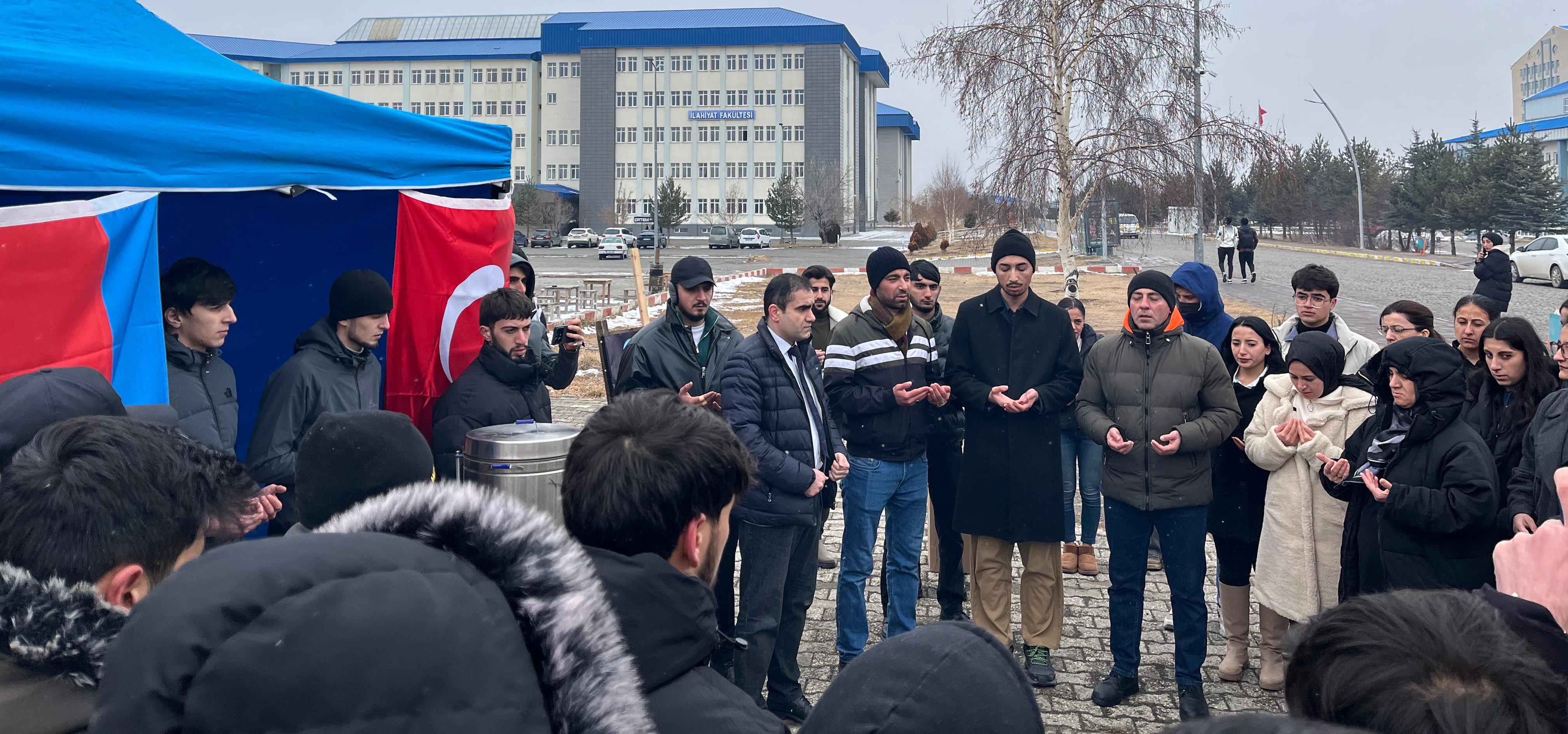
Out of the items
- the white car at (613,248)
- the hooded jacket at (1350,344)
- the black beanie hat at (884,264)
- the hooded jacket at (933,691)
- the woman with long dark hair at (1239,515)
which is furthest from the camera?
the white car at (613,248)

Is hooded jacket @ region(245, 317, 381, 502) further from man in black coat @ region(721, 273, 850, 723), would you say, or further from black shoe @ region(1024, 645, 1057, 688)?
black shoe @ region(1024, 645, 1057, 688)

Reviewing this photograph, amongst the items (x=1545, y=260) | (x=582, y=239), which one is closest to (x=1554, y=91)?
(x=1545, y=260)

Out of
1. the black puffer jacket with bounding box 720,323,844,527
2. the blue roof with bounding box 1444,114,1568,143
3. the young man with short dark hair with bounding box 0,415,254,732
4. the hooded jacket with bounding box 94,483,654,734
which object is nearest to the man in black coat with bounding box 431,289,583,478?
the black puffer jacket with bounding box 720,323,844,527

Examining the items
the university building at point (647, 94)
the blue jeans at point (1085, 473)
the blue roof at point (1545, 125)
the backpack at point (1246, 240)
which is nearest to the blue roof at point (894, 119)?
the university building at point (647, 94)

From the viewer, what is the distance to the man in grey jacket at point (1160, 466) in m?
4.77

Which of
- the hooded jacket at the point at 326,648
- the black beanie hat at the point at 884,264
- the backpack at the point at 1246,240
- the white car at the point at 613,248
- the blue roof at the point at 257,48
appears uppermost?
the blue roof at the point at 257,48

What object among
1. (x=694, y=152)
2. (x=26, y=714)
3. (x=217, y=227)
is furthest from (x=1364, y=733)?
(x=694, y=152)

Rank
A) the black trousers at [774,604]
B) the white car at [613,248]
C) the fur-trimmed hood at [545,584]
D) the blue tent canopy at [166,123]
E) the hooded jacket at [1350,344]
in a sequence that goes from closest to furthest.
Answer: the fur-trimmed hood at [545,584], the blue tent canopy at [166,123], the black trousers at [774,604], the hooded jacket at [1350,344], the white car at [613,248]

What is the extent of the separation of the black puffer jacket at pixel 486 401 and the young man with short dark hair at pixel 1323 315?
3.86 m

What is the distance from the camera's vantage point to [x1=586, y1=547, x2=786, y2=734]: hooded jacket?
168 centimetres

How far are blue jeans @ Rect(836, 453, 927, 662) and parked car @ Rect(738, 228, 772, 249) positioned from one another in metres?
59.4

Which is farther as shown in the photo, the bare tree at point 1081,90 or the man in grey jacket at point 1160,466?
the bare tree at point 1081,90

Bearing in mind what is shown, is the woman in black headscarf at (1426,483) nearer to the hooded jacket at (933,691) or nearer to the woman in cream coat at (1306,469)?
the woman in cream coat at (1306,469)

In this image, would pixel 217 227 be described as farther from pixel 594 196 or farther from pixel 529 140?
pixel 529 140
